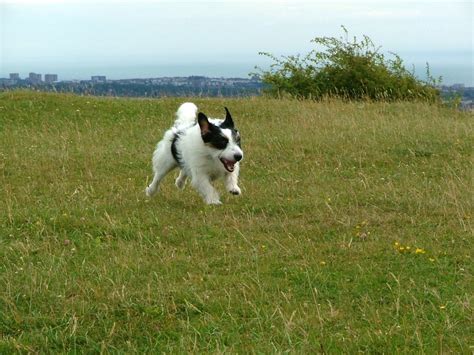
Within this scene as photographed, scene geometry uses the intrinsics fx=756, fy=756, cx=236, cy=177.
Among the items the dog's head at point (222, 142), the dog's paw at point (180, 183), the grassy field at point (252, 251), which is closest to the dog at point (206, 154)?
the dog's head at point (222, 142)

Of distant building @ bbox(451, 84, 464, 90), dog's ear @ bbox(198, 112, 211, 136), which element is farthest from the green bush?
dog's ear @ bbox(198, 112, 211, 136)

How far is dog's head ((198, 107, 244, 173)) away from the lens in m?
8.52

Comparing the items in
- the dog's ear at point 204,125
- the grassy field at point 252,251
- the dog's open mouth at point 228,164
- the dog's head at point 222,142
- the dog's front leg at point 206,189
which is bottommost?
the grassy field at point 252,251

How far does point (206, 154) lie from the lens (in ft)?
28.8

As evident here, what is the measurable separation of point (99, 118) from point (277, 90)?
8371 mm

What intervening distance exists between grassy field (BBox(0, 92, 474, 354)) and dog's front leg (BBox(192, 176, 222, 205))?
0.69ft

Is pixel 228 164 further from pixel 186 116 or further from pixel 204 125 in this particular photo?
pixel 186 116

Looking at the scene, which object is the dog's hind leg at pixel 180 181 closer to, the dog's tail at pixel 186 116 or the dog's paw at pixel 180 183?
the dog's paw at pixel 180 183

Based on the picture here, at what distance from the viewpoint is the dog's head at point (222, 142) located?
8523 millimetres

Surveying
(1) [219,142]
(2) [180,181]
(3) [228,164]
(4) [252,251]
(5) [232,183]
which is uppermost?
(1) [219,142]

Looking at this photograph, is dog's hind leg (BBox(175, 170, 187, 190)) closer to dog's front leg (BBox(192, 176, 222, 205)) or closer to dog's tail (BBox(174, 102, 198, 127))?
dog's tail (BBox(174, 102, 198, 127))

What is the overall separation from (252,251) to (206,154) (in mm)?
2421

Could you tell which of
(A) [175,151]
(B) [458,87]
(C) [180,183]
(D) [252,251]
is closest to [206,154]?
(A) [175,151]

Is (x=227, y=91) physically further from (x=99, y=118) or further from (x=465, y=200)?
(x=465, y=200)
